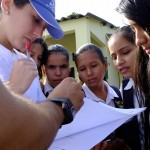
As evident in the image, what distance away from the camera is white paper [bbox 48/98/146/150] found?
4.03ft

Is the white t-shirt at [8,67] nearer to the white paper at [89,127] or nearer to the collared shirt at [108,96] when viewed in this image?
the white paper at [89,127]

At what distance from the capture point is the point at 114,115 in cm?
132

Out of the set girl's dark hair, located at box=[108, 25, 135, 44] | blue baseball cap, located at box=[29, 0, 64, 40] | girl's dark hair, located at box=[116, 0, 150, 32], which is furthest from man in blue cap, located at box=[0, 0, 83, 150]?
girl's dark hair, located at box=[108, 25, 135, 44]

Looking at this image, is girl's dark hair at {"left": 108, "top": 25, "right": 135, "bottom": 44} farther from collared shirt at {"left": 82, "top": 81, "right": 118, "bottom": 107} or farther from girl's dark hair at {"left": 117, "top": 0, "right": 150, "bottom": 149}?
girl's dark hair at {"left": 117, "top": 0, "right": 150, "bottom": 149}

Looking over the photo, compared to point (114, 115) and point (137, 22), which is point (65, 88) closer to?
point (114, 115)

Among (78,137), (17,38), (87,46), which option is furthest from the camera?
(87,46)

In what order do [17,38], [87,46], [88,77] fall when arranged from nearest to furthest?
[17,38]
[88,77]
[87,46]

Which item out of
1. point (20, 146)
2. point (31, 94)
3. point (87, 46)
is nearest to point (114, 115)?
point (31, 94)

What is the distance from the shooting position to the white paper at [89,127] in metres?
1.23

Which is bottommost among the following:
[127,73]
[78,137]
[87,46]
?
[78,137]

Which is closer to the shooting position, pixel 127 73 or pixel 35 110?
pixel 35 110

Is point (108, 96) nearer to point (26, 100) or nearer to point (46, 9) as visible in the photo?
point (46, 9)

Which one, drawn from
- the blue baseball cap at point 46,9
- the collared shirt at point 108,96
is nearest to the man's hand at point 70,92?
the blue baseball cap at point 46,9

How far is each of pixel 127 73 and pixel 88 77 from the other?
1.34 ft
